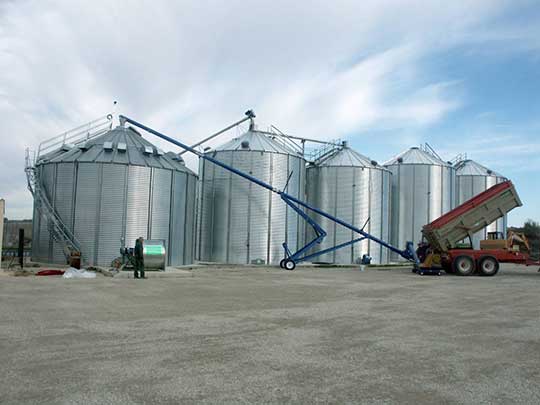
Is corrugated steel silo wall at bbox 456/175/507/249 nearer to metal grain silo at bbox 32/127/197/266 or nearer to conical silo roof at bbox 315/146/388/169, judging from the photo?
conical silo roof at bbox 315/146/388/169

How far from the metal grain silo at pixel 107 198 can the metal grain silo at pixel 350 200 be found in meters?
12.0

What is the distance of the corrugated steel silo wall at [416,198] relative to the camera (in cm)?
4094

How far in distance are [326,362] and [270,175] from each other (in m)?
26.8

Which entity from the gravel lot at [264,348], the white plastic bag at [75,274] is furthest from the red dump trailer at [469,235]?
the white plastic bag at [75,274]

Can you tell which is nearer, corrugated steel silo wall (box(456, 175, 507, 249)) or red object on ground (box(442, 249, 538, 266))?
red object on ground (box(442, 249, 538, 266))

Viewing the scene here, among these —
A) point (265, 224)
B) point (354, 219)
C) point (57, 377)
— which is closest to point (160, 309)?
point (57, 377)

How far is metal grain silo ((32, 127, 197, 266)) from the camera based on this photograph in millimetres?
27203

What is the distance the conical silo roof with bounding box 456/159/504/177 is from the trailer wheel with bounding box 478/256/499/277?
21.1 metres

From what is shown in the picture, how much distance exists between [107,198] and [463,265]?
18.6 metres

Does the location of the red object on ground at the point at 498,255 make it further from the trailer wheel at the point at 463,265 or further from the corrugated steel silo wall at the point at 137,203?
the corrugated steel silo wall at the point at 137,203

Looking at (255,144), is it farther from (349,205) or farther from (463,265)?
(463,265)

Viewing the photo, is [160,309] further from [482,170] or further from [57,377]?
[482,170]

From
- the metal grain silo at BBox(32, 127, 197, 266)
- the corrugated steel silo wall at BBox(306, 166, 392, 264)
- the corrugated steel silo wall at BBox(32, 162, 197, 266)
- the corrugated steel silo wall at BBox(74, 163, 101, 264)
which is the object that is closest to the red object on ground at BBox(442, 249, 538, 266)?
the corrugated steel silo wall at BBox(306, 166, 392, 264)

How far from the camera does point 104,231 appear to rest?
2714 cm
